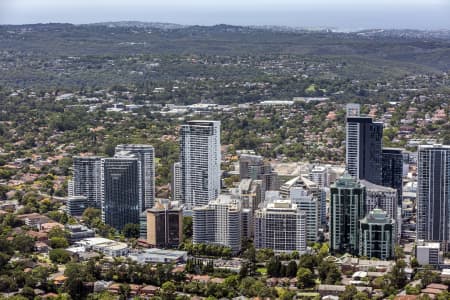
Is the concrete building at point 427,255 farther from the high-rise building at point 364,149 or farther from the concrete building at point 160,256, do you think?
the high-rise building at point 364,149

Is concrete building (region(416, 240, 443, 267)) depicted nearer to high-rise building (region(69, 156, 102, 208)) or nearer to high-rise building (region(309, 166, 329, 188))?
high-rise building (region(309, 166, 329, 188))

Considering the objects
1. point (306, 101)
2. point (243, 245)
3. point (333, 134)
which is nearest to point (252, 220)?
point (243, 245)

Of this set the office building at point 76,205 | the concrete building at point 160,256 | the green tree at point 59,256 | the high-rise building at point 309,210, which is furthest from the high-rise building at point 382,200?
the office building at point 76,205

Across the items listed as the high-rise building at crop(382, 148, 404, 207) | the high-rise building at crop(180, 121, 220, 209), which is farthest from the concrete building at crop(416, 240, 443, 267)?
the high-rise building at crop(180, 121, 220, 209)

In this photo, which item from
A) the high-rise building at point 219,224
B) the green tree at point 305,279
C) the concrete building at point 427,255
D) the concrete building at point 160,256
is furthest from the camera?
the high-rise building at point 219,224

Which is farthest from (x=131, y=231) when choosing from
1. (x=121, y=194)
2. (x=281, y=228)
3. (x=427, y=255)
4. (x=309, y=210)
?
(x=427, y=255)

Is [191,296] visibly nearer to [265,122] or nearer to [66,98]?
[265,122]

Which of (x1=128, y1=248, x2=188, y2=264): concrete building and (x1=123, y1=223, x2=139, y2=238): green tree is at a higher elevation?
(x1=123, y1=223, x2=139, y2=238): green tree
